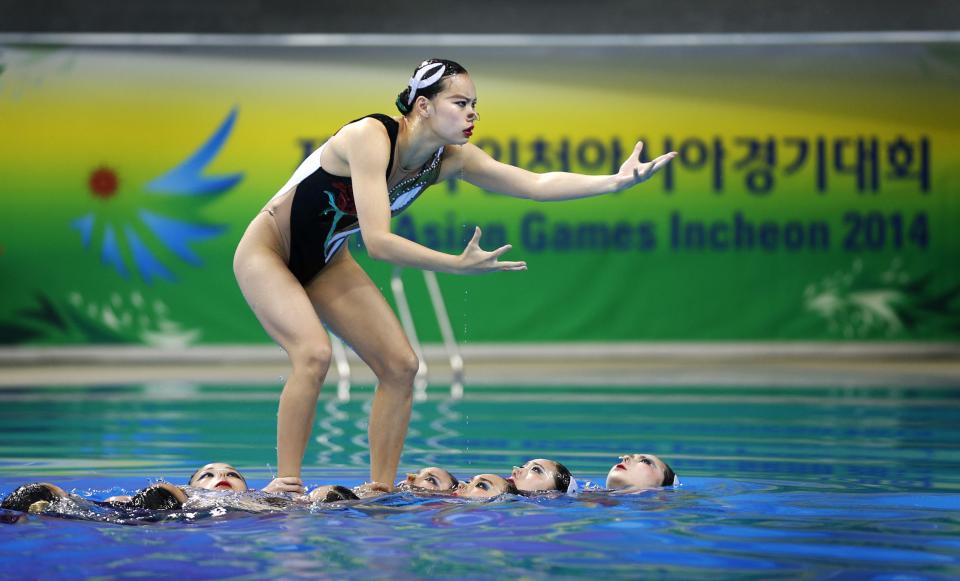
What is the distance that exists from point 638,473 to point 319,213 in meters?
1.58

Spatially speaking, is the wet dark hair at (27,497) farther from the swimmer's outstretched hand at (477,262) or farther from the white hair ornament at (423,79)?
the white hair ornament at (423,79)

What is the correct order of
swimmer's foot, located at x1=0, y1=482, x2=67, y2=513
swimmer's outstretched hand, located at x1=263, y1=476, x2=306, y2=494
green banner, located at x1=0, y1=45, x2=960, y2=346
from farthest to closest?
1. green banner, located at x1=0, y1=45, x2=960, y2=346
2. swimmer's outstretched hand, located at x1=263, y1=476, x2=306, y2=494
3. swimmer's foot, located at x1=0, y1=482, x2=67, y2=513

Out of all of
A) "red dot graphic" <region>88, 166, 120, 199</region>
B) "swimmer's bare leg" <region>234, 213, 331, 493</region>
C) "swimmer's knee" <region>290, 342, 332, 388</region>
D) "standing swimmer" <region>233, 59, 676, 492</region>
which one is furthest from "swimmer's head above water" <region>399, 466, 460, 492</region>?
"red dot graphic" <region>88, 166, 120, 199</region>

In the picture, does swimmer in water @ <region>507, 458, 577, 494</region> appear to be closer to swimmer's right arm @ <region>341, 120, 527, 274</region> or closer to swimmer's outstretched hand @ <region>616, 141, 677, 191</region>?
swimmer's right arm @ <region>341, 120, 527, 274</region>

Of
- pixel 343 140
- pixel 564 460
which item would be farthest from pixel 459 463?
pixel 343 140

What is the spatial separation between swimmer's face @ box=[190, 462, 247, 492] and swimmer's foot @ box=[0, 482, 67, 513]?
2.28 ft

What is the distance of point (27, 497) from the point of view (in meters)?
4.21

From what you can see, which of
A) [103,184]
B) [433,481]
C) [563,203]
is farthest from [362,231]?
[103,184]

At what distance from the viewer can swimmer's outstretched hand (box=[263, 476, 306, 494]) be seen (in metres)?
4.75

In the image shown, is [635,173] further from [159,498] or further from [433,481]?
[159,498]

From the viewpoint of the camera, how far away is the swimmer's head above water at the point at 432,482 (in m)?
5.13

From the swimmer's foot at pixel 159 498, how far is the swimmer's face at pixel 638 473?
1.76 meters

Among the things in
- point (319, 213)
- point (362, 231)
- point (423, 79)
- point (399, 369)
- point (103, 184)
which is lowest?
point (399, 369)

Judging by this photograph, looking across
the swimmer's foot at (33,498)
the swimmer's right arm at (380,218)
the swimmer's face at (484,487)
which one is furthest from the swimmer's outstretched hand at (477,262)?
the swimmer's foot at (33,498)
